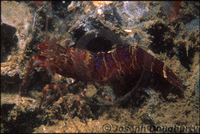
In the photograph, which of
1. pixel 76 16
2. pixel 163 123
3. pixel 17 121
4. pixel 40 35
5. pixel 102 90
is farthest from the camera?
pixel 76 16

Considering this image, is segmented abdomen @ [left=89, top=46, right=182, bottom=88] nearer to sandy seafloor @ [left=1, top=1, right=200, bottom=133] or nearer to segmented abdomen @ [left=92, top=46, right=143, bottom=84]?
segmented abdomen @ [left=92, top=46, right=143, bottom=84]

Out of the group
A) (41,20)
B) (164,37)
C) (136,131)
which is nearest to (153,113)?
(136,131)

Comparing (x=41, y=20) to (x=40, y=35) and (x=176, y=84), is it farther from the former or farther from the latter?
(x=176, y=84)

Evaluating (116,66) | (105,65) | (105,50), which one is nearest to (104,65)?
(105,65)

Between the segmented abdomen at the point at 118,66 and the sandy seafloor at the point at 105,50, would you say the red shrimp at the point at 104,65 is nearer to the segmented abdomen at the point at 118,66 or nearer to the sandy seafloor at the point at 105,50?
the segmented abdomen at the point at 118,66

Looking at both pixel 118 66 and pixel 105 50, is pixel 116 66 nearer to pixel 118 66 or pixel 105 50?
pixel 118 66

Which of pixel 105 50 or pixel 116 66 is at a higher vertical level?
pixel 105 50

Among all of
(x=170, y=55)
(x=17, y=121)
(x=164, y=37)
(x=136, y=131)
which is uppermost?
(x=164, y=37)

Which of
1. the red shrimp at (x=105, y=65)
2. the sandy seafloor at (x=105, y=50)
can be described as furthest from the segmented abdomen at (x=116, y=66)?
the sandy seafloor at (x=105, y=50)

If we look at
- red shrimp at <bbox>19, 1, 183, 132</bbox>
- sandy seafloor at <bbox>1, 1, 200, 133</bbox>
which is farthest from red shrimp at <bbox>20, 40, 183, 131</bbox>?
sandy seafloor at <bbox>1, 1, 200, 133</bbox>
